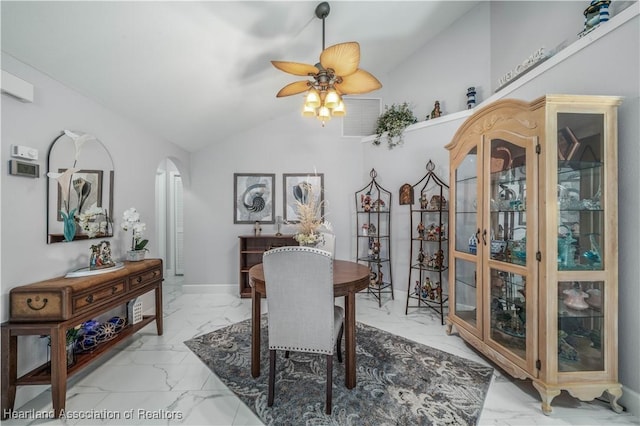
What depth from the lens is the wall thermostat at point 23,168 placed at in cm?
163

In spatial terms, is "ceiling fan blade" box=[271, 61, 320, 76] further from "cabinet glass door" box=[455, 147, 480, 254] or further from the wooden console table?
the wooden console table

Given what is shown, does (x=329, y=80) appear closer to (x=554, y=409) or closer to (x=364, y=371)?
(x=364, y=371)

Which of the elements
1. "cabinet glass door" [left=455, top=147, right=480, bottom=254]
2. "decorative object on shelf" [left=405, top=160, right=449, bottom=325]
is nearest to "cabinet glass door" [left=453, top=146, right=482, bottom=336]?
"cabinet glass door" [left=455, top=147, right=480, bottom=254]

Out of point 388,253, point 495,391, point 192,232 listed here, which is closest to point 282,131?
point 192,232

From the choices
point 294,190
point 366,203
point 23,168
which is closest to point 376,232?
point 366,203

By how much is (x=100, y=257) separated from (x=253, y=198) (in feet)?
7.60

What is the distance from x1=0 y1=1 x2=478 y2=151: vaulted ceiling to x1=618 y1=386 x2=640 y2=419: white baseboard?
3548mm

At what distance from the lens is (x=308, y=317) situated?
1678 millimetres

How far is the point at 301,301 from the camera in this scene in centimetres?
167

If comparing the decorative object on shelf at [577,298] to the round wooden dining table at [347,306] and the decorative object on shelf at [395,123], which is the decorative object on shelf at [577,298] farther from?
the decorative object on shelf at [395,123]

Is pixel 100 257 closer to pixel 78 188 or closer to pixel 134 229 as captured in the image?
pixel 134 229

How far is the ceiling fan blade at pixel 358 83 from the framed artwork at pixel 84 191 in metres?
2.28

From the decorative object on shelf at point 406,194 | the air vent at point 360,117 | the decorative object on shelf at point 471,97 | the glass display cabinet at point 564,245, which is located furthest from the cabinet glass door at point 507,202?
the air vent at point 360,117

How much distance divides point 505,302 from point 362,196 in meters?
2.50
